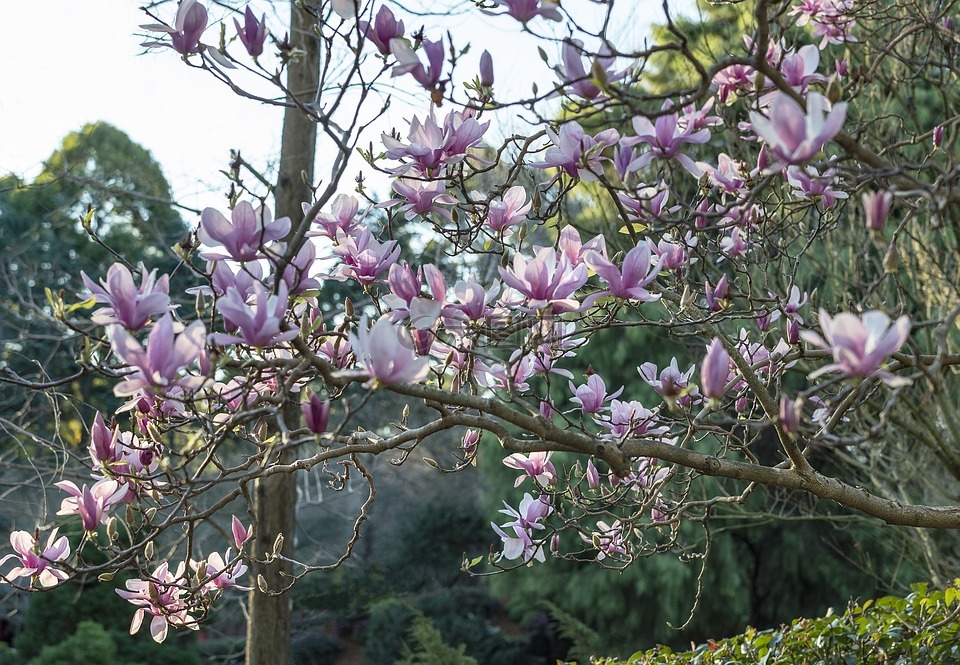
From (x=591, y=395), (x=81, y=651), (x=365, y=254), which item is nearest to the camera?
(x=365, y=254)

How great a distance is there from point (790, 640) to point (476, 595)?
6.95 meters

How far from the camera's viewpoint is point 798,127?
38.2 inches

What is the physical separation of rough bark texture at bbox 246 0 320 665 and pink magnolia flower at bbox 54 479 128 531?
1772mm

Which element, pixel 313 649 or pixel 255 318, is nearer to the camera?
pixel 255 318

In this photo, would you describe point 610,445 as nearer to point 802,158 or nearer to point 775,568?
point 802,158

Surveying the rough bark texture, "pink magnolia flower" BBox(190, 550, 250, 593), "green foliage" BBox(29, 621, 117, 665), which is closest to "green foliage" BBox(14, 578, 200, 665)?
"green foliage" BBox(29, 621, 117, 665)

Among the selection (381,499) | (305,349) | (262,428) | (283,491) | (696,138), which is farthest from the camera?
(381,499)

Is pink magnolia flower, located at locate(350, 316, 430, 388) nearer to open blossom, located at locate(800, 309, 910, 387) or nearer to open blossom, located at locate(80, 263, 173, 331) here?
open blossom, located at locate(80, 263, 173, 331)

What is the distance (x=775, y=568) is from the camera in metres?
6.76

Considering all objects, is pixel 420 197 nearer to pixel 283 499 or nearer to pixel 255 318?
pixel 255 318

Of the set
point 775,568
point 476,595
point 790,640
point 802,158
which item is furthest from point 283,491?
point 476,595

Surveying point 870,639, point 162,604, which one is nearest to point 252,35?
point 162,604

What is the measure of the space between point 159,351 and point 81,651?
504cm

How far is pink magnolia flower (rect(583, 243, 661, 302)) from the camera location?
1313mm
